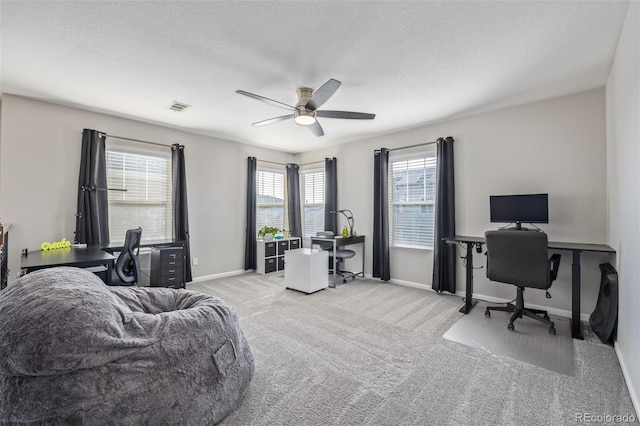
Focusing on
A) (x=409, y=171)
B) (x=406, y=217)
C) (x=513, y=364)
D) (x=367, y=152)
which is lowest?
(x=513, y=364)

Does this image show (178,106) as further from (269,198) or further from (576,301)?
(576,301)

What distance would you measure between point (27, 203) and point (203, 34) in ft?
10.3

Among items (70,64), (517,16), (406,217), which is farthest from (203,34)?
(406,217)

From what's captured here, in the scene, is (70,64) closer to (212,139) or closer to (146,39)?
(146,39)

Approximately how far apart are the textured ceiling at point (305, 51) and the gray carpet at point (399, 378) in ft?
8.49

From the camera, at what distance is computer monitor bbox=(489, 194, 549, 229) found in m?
3.23

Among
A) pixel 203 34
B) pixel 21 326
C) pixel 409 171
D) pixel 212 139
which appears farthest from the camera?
pixel 212 139

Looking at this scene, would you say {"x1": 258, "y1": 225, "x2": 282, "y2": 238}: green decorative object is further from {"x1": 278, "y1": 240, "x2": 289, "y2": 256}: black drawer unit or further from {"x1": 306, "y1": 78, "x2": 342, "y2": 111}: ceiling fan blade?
{"x1": 306, "y1": 78, "x2": 342, "y2": 111}: ceiling fan blade

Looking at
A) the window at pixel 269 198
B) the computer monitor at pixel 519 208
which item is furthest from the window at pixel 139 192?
the computer monitor at pixel 519 208

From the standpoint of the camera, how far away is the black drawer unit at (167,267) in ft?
13.4

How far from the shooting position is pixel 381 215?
4.90 m

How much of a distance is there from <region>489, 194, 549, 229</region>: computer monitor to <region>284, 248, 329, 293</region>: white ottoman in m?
2.41

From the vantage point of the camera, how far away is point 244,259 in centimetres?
559

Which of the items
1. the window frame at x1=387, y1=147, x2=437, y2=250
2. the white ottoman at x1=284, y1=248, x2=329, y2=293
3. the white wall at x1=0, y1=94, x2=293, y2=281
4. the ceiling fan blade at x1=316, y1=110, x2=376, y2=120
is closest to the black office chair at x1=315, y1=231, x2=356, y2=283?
the white ottoman at x1=284, y1=248, x2=329, y2=293
